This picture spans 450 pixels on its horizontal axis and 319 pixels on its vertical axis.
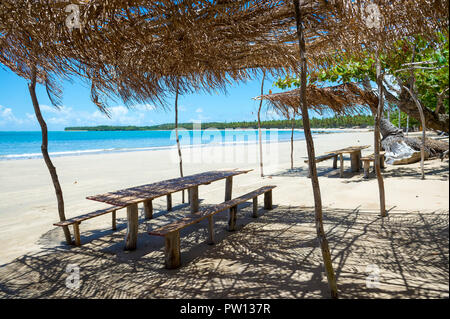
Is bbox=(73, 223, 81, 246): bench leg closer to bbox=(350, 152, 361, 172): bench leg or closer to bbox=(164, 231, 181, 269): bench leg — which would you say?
bbox=(164, 231, 181, 269): bench leg

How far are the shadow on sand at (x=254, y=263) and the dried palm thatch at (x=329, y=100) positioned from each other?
11.1ft

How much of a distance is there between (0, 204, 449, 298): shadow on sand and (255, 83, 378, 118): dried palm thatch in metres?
3.37

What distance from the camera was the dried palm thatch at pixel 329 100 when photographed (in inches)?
268

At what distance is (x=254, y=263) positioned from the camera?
9.80ft

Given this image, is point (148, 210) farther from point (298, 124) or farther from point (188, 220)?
point (298, 124)

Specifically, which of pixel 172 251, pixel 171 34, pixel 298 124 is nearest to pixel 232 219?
pixel 172 251

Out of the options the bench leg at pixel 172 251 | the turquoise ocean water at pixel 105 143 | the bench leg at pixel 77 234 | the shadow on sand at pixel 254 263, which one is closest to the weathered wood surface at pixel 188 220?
the bench leg at pixel 172 251

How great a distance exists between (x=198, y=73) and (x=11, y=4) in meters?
2.76

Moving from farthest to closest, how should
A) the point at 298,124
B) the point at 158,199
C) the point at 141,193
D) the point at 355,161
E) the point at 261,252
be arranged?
the point at 298,124 → the point at 355,161 → the point at 158,199 → the point at 141,193 → the point at 261,252

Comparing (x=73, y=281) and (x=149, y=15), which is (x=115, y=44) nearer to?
(x=149, y=15)

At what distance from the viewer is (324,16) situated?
108 inches

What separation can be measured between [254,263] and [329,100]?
16.5 feet

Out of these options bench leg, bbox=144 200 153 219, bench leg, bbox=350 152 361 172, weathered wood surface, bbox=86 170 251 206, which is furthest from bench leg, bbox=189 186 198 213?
bench leg, bbox=350 152 361 172
